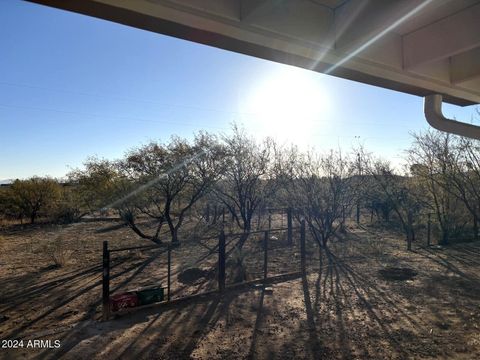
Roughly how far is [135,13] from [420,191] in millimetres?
17128

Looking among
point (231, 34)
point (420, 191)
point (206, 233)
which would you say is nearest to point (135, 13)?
point (231, 34)

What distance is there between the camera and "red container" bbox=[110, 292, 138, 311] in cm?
602

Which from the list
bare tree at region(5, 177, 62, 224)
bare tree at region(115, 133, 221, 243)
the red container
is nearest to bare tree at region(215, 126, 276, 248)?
bare tree at region(115, 133, 221, 243)

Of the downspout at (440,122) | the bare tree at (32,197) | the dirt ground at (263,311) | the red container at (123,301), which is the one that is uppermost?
the downspout at (440,122)

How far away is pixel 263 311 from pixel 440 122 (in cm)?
461

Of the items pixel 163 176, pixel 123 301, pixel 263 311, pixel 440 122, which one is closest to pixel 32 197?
pixel 163 176

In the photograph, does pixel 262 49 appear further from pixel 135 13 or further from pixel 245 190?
pixel 245 190

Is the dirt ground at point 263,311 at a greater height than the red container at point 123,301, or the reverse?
the red container at point 123,301

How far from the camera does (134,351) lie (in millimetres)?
4758

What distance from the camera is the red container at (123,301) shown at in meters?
6.02

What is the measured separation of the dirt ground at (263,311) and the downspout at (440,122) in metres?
3.30

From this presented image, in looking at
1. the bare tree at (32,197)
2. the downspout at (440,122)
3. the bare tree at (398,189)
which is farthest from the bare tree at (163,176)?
the bare tree at (32,197)

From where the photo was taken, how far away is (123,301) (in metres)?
6.12

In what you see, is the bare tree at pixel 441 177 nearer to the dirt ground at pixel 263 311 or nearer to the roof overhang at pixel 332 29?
the dirt ground at pixel 263 311
